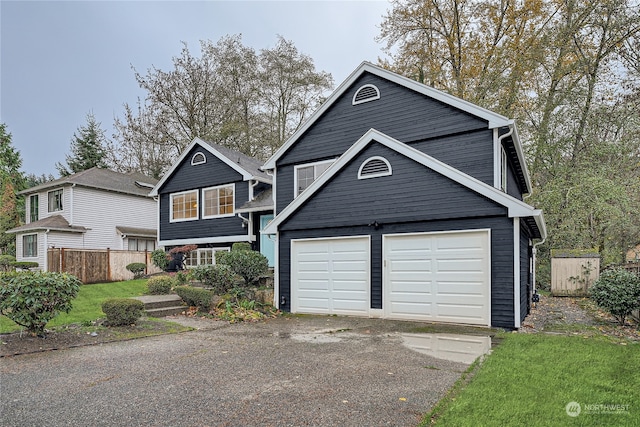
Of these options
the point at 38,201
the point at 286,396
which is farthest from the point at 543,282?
the point at 38,201

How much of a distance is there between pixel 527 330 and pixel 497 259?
1.57m

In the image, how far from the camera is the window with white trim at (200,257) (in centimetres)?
1866

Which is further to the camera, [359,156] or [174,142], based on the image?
[174,142]

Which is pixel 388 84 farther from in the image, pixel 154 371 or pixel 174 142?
pixel 174 142

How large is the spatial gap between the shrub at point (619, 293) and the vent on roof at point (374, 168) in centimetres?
546

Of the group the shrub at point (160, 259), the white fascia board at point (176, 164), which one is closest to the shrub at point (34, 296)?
the shrub at point (160, 259)

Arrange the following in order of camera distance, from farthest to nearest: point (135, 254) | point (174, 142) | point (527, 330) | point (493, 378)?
point (174, 142)
point (135, 254)
point (527, 330)
point (493, 378)

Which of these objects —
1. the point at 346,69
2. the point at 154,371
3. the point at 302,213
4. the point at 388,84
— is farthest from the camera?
the point at 346,69

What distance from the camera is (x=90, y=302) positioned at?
12.0 m

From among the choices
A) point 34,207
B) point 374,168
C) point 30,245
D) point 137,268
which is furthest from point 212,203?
point 34,207

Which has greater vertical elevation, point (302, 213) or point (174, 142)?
point (174, 142)

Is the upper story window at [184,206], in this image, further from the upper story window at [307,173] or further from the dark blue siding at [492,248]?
the dark blue siding at [492,248]

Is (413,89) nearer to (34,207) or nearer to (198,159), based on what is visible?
(198,159)

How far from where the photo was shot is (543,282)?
18.1 m
